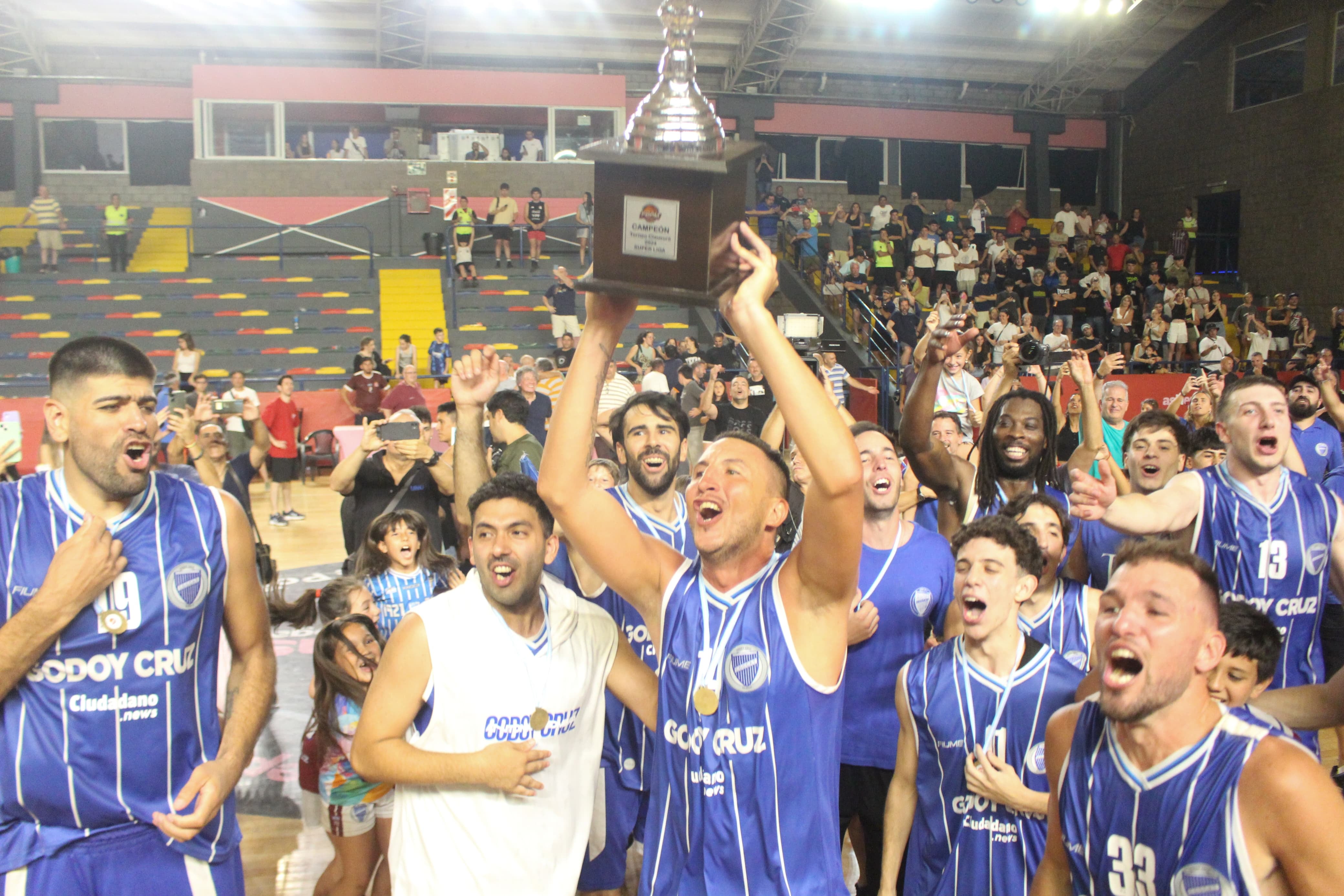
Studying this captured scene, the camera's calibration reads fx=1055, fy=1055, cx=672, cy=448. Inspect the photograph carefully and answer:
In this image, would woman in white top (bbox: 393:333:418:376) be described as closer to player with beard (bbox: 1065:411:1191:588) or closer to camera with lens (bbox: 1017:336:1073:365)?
camera with lens (bbox: 1017:336:1073:365)

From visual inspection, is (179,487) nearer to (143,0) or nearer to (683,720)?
(683,720)

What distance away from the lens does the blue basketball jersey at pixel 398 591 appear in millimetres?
4844

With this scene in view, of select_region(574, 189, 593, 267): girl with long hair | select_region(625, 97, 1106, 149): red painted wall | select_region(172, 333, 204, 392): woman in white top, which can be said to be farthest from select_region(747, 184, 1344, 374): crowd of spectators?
select_region(172, 333, 204, 392): woman in white top

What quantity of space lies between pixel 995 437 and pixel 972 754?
1937mm

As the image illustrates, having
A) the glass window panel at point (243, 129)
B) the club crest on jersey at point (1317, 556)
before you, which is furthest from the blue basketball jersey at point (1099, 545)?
the glass window panel at point (243, 129)

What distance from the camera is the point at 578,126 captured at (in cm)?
2266

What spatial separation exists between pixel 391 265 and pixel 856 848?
18750 mm

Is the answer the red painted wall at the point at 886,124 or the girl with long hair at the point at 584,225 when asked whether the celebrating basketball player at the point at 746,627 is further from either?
the red painted wall at the point at 886,124

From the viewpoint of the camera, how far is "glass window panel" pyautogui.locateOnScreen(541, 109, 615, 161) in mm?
22406

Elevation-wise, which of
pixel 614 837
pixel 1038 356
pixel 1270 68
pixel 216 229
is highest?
pixel 1270 68

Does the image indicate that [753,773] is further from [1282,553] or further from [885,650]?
[1282,553]

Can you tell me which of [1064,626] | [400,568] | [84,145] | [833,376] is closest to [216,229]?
[84,145]

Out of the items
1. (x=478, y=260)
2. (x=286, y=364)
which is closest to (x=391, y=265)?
(x=478, y=260)

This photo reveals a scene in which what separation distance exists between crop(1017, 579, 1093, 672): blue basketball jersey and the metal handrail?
17.9 meters
